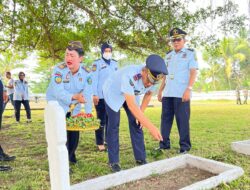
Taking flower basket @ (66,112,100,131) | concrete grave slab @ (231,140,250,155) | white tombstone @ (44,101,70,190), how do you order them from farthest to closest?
concrete grave slab @ (231,140,250,155), flower basket @ (66,112,100,131), white tombstone @ (44,101,70,190)

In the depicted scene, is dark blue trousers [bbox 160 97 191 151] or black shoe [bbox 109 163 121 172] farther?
dark blue trousers [bbox 160 97 191 151]

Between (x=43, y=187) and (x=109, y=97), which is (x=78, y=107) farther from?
(x=43, y=187)

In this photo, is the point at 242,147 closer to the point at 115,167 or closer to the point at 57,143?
the point at 115,167

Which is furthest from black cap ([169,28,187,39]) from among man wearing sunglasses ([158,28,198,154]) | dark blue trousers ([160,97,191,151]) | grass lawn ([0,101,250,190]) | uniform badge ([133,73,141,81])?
grass lawn ([0,101,250,190])

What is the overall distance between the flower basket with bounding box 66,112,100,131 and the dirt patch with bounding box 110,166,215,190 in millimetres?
715

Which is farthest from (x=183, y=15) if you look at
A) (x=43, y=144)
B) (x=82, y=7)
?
(x=43, y=144)

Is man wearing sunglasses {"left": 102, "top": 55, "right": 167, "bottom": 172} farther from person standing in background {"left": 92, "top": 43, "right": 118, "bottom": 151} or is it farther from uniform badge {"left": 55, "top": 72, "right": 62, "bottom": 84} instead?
person standing in background {"left": 92, "top": 43, "right": 118, "bottom": 151}

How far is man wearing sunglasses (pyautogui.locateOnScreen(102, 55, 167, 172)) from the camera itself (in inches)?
113

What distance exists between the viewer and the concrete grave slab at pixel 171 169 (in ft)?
9.45

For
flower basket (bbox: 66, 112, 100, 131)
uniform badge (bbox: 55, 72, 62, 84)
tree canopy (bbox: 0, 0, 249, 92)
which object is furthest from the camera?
tree canopy (bbox: 0, 0, 249, 92)

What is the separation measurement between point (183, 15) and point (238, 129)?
9.64 feet

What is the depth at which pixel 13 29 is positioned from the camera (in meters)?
7.85

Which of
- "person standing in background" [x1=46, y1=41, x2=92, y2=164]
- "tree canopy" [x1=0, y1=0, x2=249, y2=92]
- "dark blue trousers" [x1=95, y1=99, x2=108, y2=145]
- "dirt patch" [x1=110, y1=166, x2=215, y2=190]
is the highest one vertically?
"tree canopy" [x1=0, y1=0, x2=249, y2=92]

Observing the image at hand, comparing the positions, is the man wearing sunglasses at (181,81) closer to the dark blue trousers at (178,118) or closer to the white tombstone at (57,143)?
the dark blue trousers at (178,118)
